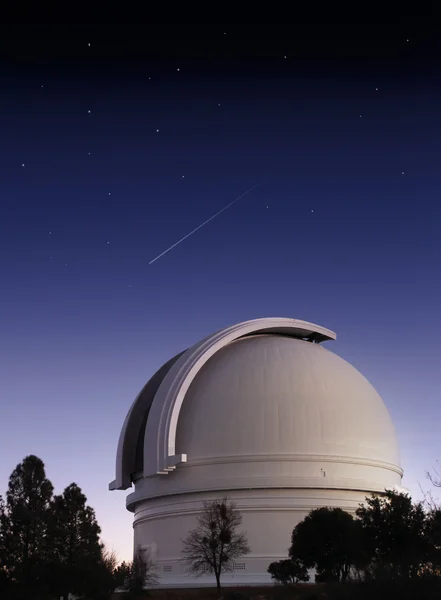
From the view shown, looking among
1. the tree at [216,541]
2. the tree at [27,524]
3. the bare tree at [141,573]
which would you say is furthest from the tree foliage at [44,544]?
the tree at [216,541]

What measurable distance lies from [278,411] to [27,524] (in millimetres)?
12307

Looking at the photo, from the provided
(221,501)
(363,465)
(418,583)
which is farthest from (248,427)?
(418,583)

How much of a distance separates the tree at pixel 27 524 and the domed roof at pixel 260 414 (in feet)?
21.8

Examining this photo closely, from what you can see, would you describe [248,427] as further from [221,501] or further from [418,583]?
[418,583]

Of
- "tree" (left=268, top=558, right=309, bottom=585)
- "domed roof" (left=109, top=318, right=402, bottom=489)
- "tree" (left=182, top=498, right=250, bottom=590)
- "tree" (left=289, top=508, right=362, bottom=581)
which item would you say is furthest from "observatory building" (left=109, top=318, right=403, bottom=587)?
"tree" (left=289, top=508, right=362, bottom=581)

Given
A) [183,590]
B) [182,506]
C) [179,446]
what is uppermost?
[179,446]

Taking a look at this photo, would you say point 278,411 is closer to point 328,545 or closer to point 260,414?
point 260,414

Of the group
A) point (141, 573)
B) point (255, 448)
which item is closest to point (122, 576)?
point (141, 573)

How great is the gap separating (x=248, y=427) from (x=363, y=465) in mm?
5953

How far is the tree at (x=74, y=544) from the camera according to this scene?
3011 cm

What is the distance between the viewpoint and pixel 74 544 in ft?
106

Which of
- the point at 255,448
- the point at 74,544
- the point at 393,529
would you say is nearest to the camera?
the point at 393,529

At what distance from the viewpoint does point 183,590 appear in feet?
112

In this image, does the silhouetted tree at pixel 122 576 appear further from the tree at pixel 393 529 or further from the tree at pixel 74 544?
the tree at pixel 393 529
